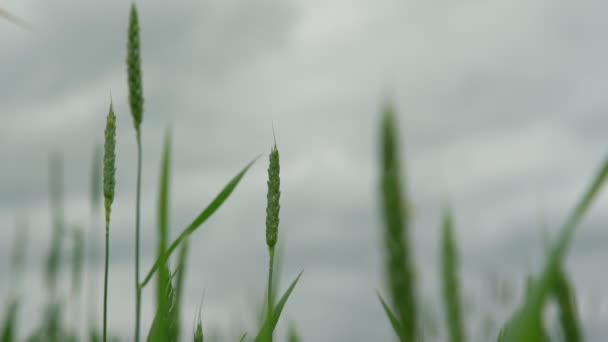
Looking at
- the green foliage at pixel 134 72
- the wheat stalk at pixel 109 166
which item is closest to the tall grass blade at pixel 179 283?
the wheat stalk at pixel 109 166

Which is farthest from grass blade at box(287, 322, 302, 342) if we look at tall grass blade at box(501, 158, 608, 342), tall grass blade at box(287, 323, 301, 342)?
tall grass blade at box(501, 158, 608, 342)

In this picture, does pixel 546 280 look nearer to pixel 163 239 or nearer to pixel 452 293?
pixel 452 293

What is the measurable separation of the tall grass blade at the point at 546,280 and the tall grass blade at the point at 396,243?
13cm

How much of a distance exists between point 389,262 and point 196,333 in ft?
3.34

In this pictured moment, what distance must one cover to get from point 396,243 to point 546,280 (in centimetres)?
16

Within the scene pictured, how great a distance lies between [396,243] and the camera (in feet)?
2.42

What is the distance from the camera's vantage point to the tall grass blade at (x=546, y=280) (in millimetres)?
743

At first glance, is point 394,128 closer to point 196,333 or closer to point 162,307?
point 162,307

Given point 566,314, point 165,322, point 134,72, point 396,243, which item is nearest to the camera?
point 396,243

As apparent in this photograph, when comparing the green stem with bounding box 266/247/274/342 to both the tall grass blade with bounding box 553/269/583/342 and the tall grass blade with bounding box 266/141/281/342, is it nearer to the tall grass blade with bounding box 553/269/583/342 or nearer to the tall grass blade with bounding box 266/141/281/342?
the tall grass blade with bounding box 266/141/281/342

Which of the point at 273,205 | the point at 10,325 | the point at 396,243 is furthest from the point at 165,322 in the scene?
the point at 10,325

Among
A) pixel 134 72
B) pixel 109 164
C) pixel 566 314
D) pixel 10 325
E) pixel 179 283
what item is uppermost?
pixel 134 72

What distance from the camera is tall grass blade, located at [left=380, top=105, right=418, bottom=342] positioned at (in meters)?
0.73

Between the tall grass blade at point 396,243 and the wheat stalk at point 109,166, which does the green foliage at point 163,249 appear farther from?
the tall grass blade at point 396,243
